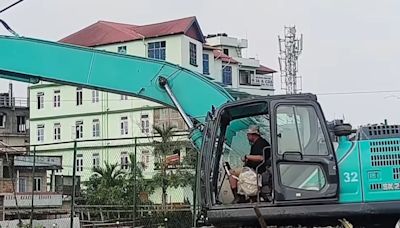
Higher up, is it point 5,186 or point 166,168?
point 166,168

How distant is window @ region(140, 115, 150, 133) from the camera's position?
159 feet

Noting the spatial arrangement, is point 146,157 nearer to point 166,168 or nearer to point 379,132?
point 166,168

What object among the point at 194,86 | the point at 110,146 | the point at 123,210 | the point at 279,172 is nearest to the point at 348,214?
the point at 279,172

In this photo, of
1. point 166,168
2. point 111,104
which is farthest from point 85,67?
point 111,104

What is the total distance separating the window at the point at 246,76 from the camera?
6066 cm

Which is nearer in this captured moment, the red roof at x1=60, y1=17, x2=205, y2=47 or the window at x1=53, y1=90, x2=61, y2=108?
the red roof at x1=60, y1=17, x2=205, y2=47

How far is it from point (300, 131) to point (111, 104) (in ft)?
140

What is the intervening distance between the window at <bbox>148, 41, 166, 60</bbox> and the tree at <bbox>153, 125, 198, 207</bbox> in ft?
33.6

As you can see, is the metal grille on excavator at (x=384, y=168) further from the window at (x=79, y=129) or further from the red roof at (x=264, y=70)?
the red roof at (x=264, y=70)

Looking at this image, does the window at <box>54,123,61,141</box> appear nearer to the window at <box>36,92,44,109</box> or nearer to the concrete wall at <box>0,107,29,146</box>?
the window at <box>36,92,44,109</box>

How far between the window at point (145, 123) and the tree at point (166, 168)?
8843 millimetres

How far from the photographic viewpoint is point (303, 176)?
337 inches

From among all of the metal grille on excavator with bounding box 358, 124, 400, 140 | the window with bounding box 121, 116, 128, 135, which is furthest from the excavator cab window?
the window with bounding box 121, 116, 128, 135

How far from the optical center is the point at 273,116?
8.67 meters
